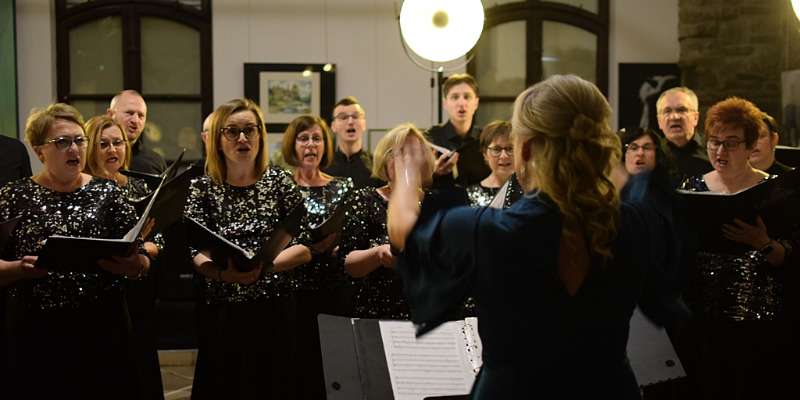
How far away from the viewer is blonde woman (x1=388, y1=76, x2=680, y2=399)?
173cm

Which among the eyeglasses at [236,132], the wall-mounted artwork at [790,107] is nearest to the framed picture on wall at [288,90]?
the wall-mounted artwork at [790,107]

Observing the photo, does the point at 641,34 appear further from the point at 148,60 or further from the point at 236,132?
the point at 236,132

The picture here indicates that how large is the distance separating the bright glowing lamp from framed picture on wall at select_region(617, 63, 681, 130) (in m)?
2.27

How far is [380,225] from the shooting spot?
363cm

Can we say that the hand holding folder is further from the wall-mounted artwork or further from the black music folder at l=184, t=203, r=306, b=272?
the wall-mounted artwork

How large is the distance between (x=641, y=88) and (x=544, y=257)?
246 inches

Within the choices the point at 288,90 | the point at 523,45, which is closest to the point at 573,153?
the point at 288,90

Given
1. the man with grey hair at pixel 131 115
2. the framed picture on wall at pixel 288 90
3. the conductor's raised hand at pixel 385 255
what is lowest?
the conductor's raised hand at pixel 385 255

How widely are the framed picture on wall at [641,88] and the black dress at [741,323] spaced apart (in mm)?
4179

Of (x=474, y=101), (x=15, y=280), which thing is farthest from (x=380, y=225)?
(x=474, y=101)

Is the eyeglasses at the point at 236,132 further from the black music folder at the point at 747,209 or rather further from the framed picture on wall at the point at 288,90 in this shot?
the framed picture on wall at the point at 288,90

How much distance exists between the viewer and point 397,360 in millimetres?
2527

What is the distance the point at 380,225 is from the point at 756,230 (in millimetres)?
1371

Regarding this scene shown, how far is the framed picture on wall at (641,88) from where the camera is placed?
760 cm
